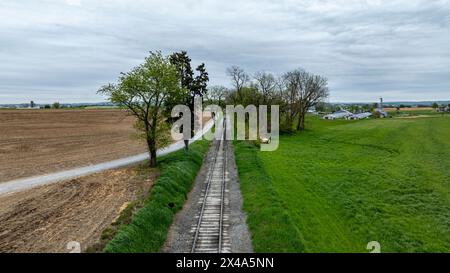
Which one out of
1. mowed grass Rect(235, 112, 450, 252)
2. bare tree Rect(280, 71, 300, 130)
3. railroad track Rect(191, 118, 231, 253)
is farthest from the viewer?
bare tree Rect(280, 71, 300, 130)

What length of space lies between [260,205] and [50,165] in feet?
81.6

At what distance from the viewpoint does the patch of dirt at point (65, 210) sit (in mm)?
19766

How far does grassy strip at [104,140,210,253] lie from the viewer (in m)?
19.6

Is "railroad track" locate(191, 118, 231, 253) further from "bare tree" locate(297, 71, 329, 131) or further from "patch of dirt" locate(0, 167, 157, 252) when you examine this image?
"bare tree" locate(297, 71, 329, 131)

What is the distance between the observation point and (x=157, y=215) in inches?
934

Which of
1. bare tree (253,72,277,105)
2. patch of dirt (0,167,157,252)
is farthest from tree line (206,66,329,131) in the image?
patch of dirt (0,167,157,252)

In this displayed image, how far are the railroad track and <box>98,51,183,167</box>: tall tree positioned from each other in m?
7.10

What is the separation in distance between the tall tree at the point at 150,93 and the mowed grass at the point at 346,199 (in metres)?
9.53

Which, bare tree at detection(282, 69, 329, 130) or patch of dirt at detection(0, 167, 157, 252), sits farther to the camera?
bare tree at detection(282, 69, 329, 130)

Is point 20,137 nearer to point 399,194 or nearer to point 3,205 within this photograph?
point 3,205

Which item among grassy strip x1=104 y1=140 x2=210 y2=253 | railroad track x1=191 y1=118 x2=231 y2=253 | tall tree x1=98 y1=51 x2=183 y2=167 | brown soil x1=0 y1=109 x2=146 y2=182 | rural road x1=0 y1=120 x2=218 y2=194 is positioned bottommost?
railroad track x1=191 y1=118 x2=231 y2=253

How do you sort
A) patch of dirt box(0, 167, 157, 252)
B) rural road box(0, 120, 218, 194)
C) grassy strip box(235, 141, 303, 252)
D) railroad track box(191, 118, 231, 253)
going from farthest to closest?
1. rural road box(0, 120, 218, 194)
2. railroad track box(191, 118, 231, 253)
3. grassy strip box(235, 141, 303, 252)
4. patch of dirt box(0, 167, 157, 252)

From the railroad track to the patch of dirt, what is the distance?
194 inches

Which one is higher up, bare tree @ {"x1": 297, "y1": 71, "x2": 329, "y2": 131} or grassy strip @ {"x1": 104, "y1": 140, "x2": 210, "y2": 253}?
bare tree @ {"x1": 297, "y1": 71, "x2": 329, "y2": 131}
